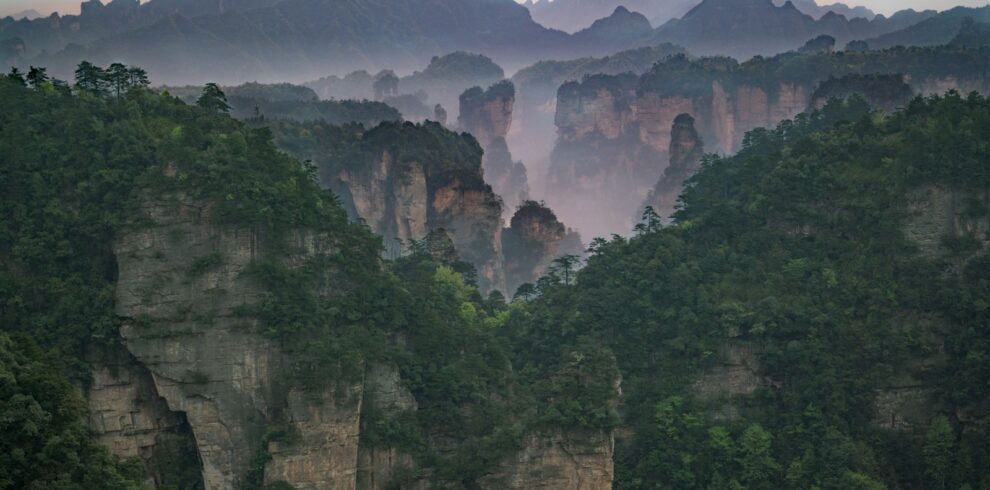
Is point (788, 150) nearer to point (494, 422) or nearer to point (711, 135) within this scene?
point (494, 422)

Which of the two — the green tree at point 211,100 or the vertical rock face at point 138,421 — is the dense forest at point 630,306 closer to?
the green tree at point 211,100

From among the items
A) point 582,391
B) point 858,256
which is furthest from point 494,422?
point 858,256

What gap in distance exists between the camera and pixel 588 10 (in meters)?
187

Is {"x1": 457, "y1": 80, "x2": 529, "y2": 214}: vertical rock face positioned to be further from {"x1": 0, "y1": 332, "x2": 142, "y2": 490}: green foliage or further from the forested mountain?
{"x1": 0, "y1": 332, "x2": 142, "y2": 490}: green foliage

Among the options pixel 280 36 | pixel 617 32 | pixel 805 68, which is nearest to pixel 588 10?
pixel 617 32

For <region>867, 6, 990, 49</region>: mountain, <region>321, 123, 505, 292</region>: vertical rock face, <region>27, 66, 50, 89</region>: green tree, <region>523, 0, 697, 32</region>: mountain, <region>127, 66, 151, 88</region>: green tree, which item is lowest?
<region>321, 123, 505, 292</region>: vertical rock face

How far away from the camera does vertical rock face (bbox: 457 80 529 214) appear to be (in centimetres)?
10750

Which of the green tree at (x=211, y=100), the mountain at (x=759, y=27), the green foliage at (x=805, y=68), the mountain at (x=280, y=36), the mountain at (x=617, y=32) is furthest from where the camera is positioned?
the mountain at (x=617, y=32)

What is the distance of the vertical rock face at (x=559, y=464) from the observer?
1507 inches

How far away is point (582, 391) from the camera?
39656mm

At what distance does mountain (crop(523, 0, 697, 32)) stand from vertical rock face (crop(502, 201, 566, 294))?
375 ft

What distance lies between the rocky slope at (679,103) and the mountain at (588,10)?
3070 inches

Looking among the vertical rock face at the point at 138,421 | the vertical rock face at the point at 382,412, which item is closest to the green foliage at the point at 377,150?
the vertical rock face at the point at 382,412

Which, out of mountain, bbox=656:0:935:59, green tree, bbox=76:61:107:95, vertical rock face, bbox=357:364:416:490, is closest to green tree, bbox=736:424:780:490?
vertical rock face, bbox=357:364:416:490
